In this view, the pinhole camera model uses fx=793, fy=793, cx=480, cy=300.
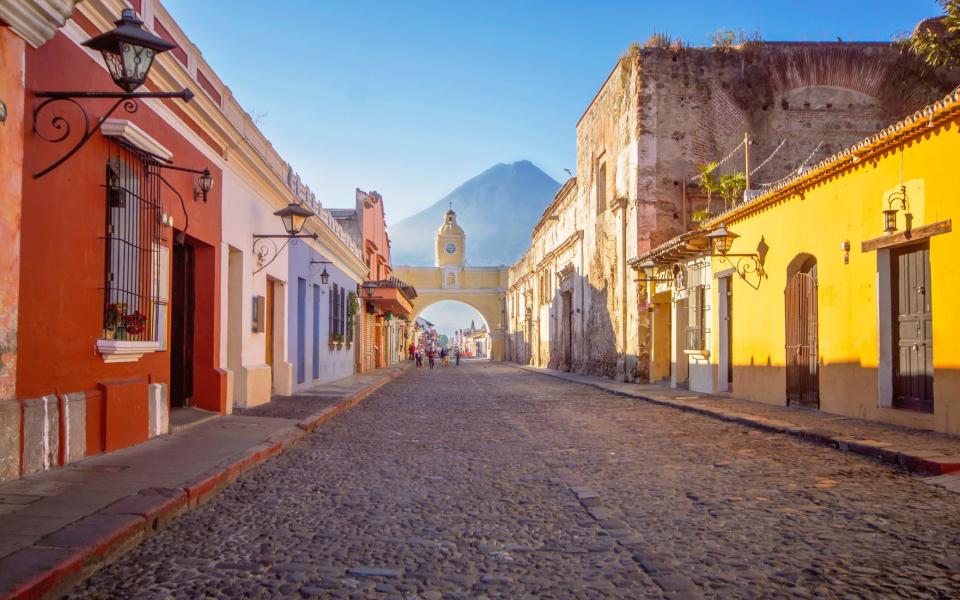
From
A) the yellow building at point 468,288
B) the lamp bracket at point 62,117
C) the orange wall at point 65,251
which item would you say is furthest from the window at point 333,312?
the yellow building at point 468,288

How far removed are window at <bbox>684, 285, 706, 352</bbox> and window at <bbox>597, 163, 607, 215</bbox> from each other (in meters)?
9.24

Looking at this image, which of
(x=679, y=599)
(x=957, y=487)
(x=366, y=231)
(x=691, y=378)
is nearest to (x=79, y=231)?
(x=679, y=599)

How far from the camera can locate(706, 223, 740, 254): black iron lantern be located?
47.5 feet

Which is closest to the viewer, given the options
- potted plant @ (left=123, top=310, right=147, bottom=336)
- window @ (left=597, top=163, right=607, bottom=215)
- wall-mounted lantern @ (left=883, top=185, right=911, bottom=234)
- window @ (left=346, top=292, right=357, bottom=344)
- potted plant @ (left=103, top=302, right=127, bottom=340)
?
potted plant @ (left=103, top=302, right=127, bottom=340)

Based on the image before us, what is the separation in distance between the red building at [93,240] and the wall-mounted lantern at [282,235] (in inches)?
103

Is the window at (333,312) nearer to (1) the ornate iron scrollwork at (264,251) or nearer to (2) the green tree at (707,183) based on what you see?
(1) the ornate iron scrollwork at (264,251)

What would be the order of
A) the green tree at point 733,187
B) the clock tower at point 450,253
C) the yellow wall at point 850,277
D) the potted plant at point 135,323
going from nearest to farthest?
the potted plant at point 135,323
the yellow wall at point 850,277
the green tree at point 733,187
the clock tower at point 450,253

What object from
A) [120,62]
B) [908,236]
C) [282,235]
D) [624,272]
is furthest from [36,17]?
[624,272]

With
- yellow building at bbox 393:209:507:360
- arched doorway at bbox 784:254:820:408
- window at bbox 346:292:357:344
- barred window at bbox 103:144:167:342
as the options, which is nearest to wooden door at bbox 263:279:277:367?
barred window at bbox 103:144:167:342

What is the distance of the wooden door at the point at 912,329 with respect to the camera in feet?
31.3

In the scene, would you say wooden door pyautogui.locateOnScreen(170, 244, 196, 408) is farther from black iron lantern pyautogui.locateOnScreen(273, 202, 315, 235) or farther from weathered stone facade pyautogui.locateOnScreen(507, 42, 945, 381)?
weathered stone facade pyautogui.locateOnScreen(507, 42, 945, 381)

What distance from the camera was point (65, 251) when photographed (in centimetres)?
619

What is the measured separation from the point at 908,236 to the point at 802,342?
11.9ft

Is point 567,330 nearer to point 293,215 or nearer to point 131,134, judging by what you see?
point 293,215
